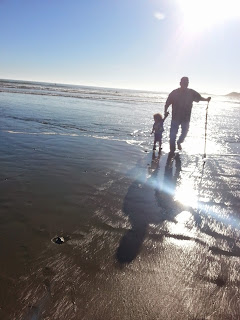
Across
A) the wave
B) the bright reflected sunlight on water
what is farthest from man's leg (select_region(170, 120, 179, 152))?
the wave

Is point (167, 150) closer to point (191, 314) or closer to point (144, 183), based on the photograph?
point (144, 183)

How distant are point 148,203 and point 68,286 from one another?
2.41 metres

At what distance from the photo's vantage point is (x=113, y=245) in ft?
11.5

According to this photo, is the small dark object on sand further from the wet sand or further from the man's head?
the man's head

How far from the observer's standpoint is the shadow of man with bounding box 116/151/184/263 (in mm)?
3501

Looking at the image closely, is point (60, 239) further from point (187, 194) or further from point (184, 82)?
point (184, 82)

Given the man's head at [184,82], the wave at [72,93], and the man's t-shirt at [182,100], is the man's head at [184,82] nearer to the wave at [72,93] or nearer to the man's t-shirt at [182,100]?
the man's t-shirt at [182,100]

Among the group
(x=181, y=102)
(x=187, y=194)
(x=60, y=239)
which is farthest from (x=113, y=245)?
(x=181, y=102)

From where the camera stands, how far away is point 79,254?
3270mm

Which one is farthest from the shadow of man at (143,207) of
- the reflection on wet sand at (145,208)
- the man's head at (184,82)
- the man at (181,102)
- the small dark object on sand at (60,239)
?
the man's head at (184,82)

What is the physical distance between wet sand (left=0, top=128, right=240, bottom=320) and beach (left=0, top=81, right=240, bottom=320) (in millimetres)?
12

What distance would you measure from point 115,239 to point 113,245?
15cm

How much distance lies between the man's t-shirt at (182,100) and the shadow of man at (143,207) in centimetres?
293

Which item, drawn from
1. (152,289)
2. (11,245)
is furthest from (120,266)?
(11,245)
